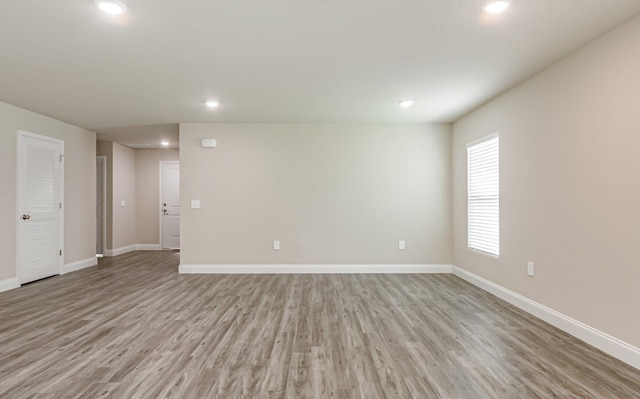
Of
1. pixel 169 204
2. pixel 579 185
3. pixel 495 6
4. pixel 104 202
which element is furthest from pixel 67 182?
pixel 579 185

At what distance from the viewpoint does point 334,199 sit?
5.41 meters

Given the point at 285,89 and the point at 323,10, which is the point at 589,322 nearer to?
the point at 323,10

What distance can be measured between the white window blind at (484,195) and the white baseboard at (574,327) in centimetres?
50

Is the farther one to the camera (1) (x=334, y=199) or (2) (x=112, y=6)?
(1) (x=334, y=199)

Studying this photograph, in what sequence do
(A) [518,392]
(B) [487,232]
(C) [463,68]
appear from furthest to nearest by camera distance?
(B) [487,232] < (C) [463,68] < (A) [518,392]

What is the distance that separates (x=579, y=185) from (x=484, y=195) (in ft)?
5.27

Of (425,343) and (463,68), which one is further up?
(463,68)

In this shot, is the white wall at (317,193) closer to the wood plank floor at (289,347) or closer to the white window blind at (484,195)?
the white window blind at (484,195)

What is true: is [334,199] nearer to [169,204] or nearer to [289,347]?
[289,347]

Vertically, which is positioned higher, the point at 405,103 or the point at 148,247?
the point at 405,103

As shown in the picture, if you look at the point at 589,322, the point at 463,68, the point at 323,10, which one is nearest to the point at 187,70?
the point at 323,10

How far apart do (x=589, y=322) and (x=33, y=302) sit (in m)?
5.71

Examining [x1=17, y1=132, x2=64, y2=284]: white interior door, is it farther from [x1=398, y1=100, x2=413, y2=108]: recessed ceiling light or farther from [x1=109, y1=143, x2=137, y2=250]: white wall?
[x1=398, y1=100, x2=413, y2=108]: recessed ceiling light

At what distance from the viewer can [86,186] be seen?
5918 mm
